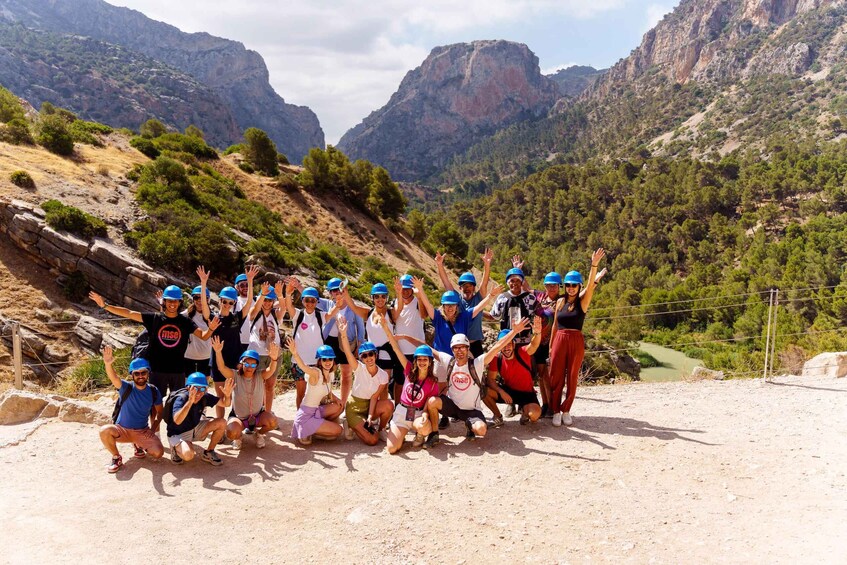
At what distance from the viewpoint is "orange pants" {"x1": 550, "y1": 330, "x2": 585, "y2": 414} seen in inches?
223

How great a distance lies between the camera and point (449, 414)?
5551 mm

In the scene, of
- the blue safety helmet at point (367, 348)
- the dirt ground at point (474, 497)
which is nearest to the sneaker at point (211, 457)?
the dirt ground at point (474, 497)

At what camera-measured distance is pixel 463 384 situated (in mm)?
5434

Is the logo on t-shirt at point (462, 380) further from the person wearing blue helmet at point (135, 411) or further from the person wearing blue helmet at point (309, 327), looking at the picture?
the person wearing blue helmet at point (135, 411)

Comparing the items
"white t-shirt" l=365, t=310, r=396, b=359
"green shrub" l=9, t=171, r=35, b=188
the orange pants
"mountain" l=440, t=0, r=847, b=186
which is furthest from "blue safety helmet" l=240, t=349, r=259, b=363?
"mountain" l=440, t=0, r=847, b=186

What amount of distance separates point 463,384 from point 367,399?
1112 millimetres

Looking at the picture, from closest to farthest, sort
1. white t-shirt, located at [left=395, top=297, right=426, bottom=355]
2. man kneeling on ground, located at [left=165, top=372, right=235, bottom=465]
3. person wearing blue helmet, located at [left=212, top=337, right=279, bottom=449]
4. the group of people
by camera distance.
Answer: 1. man kneeling on ground, located at [left=165, top=372, right=235, bottom=465]
2. the group of people
3. person wearing blue helmet, located at [left=212, top=337, right=279, bottom=449]
4. white t-shirt, located at [left=395, top=297, right=426, bottom=355]

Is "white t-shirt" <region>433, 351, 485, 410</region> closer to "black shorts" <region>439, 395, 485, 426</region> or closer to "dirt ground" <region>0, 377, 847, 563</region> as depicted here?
"black shorts" <region>439, 395, 485, 426</region>

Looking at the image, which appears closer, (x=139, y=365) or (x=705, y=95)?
(x=139, y=365)

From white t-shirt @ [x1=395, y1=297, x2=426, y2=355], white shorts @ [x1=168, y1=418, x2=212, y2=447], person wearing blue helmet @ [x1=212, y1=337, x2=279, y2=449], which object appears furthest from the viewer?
white t-shirt @ [x1=395, y1=297, x2=426, y2=355]

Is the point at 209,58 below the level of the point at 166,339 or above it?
above

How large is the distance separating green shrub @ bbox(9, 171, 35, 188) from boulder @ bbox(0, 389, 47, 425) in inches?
550

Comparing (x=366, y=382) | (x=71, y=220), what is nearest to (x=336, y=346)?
(x=366, y=382)

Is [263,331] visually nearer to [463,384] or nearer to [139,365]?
[139,365]
